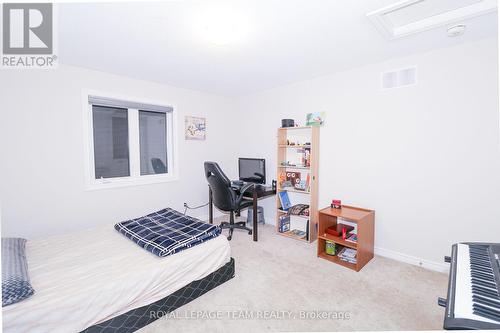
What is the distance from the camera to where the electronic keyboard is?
3.12 feet

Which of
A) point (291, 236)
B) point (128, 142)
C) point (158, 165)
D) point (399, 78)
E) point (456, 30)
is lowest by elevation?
point (291, 236)

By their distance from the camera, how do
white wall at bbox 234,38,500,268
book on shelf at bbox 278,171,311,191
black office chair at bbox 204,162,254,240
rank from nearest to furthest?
white wall at bbox 234,38,500,268 < black office chair at bbox 204,162,254,240 < book on shelf at bbox 278,171,311,191

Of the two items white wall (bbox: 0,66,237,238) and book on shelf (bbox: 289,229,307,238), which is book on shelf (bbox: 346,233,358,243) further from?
white wall (bbox: 0,66,237,238)

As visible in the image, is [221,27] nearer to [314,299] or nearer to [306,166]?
[306,166]

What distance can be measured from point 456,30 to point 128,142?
12.9 ft

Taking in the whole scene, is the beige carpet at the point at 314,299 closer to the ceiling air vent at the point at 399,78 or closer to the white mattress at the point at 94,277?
the white mattress at the point at 94,277

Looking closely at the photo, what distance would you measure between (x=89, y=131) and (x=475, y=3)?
13.3 ft

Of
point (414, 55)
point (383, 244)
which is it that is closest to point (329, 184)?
point (383, 244)

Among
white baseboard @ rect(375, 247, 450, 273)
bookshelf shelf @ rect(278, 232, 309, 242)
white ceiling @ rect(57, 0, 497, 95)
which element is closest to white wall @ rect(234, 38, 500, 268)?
white baseboard @ rect(375, 247, 450, 273)

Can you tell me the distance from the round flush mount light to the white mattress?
2.80 meters

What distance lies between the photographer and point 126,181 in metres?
3.36

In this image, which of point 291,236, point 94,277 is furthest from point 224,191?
point 94,277

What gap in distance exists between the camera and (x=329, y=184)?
10.9 feet

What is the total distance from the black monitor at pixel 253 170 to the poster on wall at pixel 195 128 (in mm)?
847
